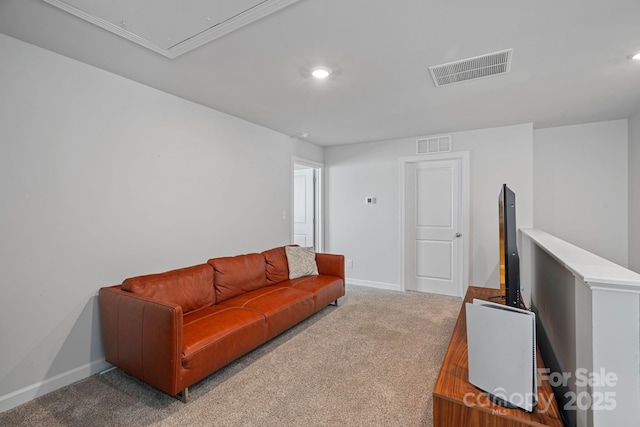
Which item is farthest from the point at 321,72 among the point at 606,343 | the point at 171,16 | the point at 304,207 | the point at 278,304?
the point at 304,207

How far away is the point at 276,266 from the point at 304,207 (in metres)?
2.11

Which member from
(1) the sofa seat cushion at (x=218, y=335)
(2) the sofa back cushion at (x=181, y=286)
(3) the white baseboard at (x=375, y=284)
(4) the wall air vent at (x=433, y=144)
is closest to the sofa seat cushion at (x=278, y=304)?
(1) the sofa seat cushion at (x=218, y=335)

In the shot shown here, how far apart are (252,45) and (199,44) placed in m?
0.35

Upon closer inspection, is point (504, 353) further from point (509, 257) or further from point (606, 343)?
point (509, 257)

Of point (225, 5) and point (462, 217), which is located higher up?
point (225, 5)

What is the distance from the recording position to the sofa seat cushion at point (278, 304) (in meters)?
2.72

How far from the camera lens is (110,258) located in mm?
2461

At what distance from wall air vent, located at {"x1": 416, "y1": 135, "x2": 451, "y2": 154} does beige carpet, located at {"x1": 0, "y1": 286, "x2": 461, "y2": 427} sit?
2.54 meters

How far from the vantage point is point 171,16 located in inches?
68.1

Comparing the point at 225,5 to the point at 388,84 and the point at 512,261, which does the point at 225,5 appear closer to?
the point at 388,84

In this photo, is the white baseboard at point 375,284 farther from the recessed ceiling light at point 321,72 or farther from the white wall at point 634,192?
the recessed ceiling light at point 321,72

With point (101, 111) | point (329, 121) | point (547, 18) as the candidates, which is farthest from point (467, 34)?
point (101, 111)

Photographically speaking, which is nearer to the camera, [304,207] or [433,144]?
[433,144]

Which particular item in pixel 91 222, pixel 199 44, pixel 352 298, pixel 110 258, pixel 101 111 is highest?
pixel 199 44
